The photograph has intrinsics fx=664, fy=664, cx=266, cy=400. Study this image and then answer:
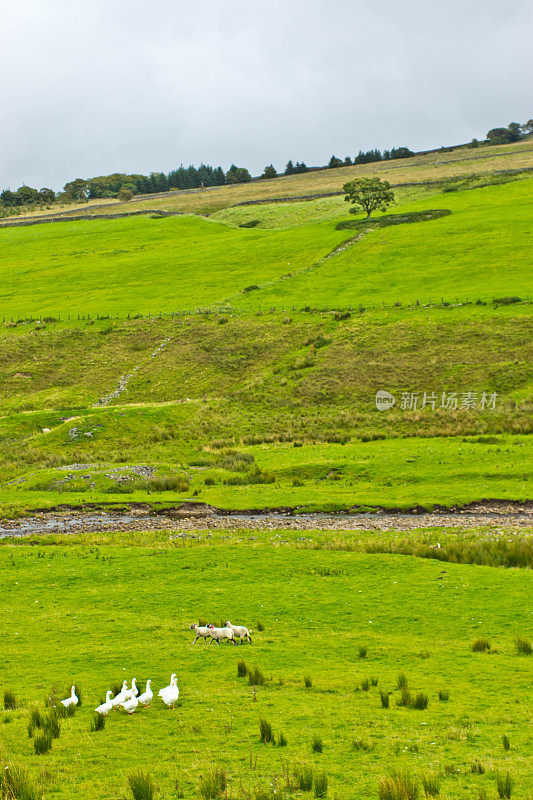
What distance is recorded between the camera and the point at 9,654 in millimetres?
17859

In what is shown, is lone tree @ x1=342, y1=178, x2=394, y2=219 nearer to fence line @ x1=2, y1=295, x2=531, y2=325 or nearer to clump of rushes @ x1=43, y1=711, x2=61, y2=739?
fence line @ x1=2, y1=295, x2=531, y2=325

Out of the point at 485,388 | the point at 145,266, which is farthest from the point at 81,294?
the point at 485,388

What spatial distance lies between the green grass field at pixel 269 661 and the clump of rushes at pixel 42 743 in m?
0.22

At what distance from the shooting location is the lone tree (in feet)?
397

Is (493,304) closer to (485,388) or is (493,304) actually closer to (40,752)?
(485,388)

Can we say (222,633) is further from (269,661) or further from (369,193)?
(369,193)

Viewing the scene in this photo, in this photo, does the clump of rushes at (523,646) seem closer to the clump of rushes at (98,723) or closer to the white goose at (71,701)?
the clump of rushes at (98,723)

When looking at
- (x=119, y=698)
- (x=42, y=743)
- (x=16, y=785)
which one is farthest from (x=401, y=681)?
(x=16, y=785)

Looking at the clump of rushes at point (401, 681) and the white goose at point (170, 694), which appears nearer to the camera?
the white goose at point (170, 694)

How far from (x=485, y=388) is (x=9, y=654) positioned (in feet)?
147

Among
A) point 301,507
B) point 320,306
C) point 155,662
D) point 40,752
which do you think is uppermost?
point 320,306

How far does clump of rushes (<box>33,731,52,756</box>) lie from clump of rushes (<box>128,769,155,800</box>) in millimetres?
2752

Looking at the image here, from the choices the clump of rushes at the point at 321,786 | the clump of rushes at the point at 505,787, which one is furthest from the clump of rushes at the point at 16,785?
the clump of rushes at the point at 505,787

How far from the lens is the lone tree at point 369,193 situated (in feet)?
397
